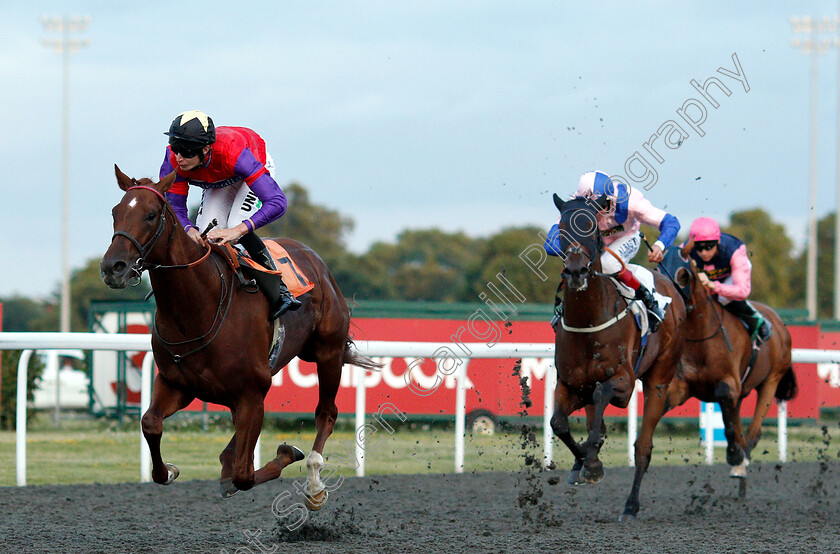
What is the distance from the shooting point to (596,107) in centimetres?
549

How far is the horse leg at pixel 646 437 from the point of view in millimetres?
6020

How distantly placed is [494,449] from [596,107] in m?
5.01

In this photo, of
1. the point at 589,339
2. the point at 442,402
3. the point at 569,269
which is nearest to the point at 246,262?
the point at 569,269

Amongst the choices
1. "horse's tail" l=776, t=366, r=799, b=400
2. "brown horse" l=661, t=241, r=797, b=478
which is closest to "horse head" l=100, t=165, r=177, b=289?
"brown horse" l=661, t=241, r=797, b=478

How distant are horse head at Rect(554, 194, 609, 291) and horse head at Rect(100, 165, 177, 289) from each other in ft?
6.45

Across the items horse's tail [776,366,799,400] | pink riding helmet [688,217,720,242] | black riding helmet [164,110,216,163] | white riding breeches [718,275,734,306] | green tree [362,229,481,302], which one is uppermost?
green tree [362,229,481,302]

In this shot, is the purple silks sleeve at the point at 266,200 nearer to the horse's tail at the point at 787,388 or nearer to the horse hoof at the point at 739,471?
the horse hoof at the point at 739,471

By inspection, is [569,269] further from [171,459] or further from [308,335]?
[171,459]

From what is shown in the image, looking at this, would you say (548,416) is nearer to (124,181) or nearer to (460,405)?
(460,405)

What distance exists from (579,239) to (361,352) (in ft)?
7.93

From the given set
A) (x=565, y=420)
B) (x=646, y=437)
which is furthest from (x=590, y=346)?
(x=646, y=437)

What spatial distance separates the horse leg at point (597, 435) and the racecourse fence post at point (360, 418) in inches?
79.5

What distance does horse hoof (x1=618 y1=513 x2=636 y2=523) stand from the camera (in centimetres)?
590

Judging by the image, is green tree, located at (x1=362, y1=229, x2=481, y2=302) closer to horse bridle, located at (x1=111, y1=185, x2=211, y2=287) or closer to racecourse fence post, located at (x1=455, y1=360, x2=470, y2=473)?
racecourse fence post, located at (x1=455, y1=360, x2=470, y2=473)
